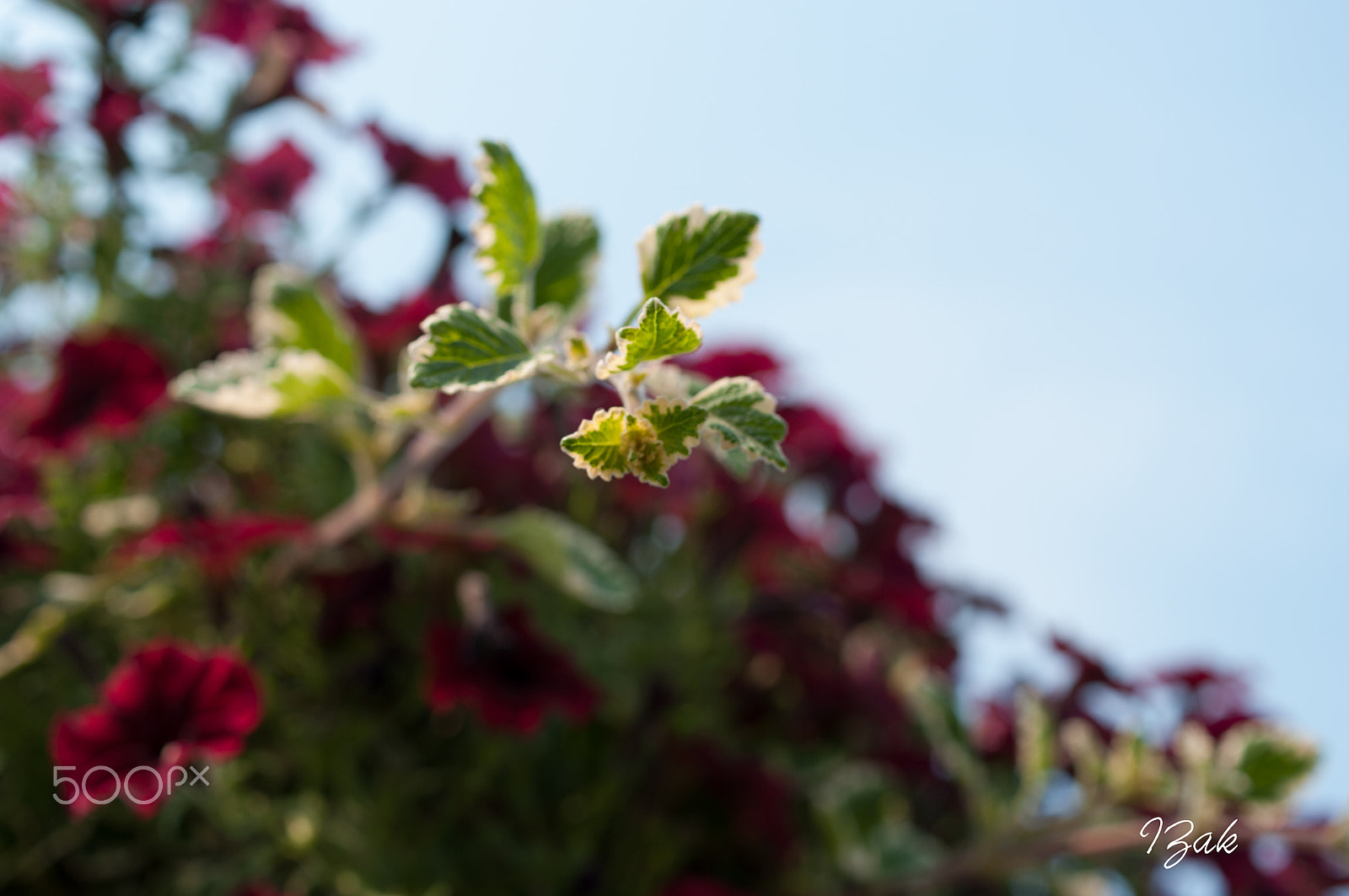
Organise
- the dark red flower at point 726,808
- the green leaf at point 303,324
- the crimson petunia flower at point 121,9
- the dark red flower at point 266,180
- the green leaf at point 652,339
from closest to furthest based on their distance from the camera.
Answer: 1. the green leaf at point 652,339
2. the green leaf at point 303,324
3. the dark red flower at point 726,808
4. the crimson petunia flower at point 121,9
5. the dark red flower at point 266,180

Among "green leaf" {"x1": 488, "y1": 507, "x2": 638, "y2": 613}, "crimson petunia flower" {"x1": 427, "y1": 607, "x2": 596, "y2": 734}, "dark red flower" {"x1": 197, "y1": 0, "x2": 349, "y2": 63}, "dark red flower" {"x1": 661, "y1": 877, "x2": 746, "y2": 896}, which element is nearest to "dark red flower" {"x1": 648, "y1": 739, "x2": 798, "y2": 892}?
"dark red flower" {"x1": 661, "y1": 877, "x2": 746, "y2": 896}

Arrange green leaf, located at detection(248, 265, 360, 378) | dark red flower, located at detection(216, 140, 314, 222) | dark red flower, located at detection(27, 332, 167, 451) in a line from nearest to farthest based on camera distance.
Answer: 1. green leaf, located at detection(248, 265, 360, 378)
2. dark red flower, located at detection(27, 332, 167, 451)
3. dark red flower, located at detection(216, 140, 314, 222)

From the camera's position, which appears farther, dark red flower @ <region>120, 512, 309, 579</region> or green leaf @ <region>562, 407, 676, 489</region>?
dark red flower @ <region>120, 512, 309, 579</region>

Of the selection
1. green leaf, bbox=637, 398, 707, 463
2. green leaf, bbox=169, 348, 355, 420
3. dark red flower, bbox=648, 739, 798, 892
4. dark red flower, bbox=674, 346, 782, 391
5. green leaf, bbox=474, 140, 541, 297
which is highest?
dark red flower, bbox=674, 346, 782, 391

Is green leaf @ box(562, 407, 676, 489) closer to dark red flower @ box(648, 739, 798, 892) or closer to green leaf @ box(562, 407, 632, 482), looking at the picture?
green leaf @ box(562, 407, 632, 482)

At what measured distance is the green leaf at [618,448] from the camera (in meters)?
0.29

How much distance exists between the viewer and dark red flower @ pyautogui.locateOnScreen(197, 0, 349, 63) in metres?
1.07

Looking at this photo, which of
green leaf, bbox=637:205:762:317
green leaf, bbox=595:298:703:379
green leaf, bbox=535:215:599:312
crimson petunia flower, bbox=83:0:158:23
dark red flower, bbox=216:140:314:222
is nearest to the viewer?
green leaf, bbox=595:298:703:379

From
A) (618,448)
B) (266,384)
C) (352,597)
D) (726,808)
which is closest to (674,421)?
(618,448)

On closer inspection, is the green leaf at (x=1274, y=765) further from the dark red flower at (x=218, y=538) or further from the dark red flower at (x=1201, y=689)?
the dark red flower at (x=218, y=538)

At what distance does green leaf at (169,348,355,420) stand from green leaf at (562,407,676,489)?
0.34 meters

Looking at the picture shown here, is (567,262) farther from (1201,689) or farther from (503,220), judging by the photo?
(1201,689)

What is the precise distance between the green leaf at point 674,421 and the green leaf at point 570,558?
0.34m

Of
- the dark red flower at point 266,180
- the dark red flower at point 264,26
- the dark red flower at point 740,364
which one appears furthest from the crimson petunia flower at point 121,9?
the dark red flower at point 740,364
